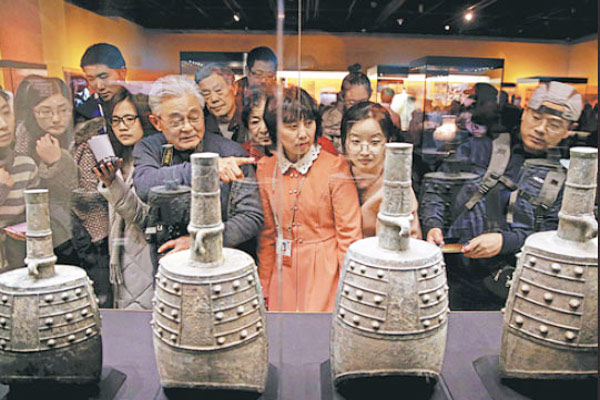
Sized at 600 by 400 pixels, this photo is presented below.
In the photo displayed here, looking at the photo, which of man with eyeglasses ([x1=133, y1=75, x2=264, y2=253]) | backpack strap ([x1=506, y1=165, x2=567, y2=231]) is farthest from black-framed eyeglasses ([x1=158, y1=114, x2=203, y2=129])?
backpack strap ([x1=506, y1=165, x2=567, y2=231])

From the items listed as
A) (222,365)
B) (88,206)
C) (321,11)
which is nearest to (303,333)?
(222,365)

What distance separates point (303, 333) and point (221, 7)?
1.32 meters

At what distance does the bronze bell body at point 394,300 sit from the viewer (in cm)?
117

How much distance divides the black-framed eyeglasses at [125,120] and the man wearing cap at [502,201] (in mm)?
1288

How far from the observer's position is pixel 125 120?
6.08ft

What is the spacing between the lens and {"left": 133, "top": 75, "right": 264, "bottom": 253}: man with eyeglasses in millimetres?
1794

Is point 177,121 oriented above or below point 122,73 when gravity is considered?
below

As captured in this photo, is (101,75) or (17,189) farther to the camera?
(17,189)

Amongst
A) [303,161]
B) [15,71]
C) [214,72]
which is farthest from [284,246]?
[15,71]

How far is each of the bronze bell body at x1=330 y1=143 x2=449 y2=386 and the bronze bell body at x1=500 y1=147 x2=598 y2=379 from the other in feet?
0.75

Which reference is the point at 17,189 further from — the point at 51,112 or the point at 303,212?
the point at 303,212

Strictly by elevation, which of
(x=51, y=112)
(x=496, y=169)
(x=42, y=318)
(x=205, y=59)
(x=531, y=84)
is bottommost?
(x=42, y=318)

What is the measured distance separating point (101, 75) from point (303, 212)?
3.38 feet

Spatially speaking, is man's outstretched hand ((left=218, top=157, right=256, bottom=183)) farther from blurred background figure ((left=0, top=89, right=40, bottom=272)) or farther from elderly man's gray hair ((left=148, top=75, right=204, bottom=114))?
blurred background figure ((left=0, top=89, right=40, bottom=272))
